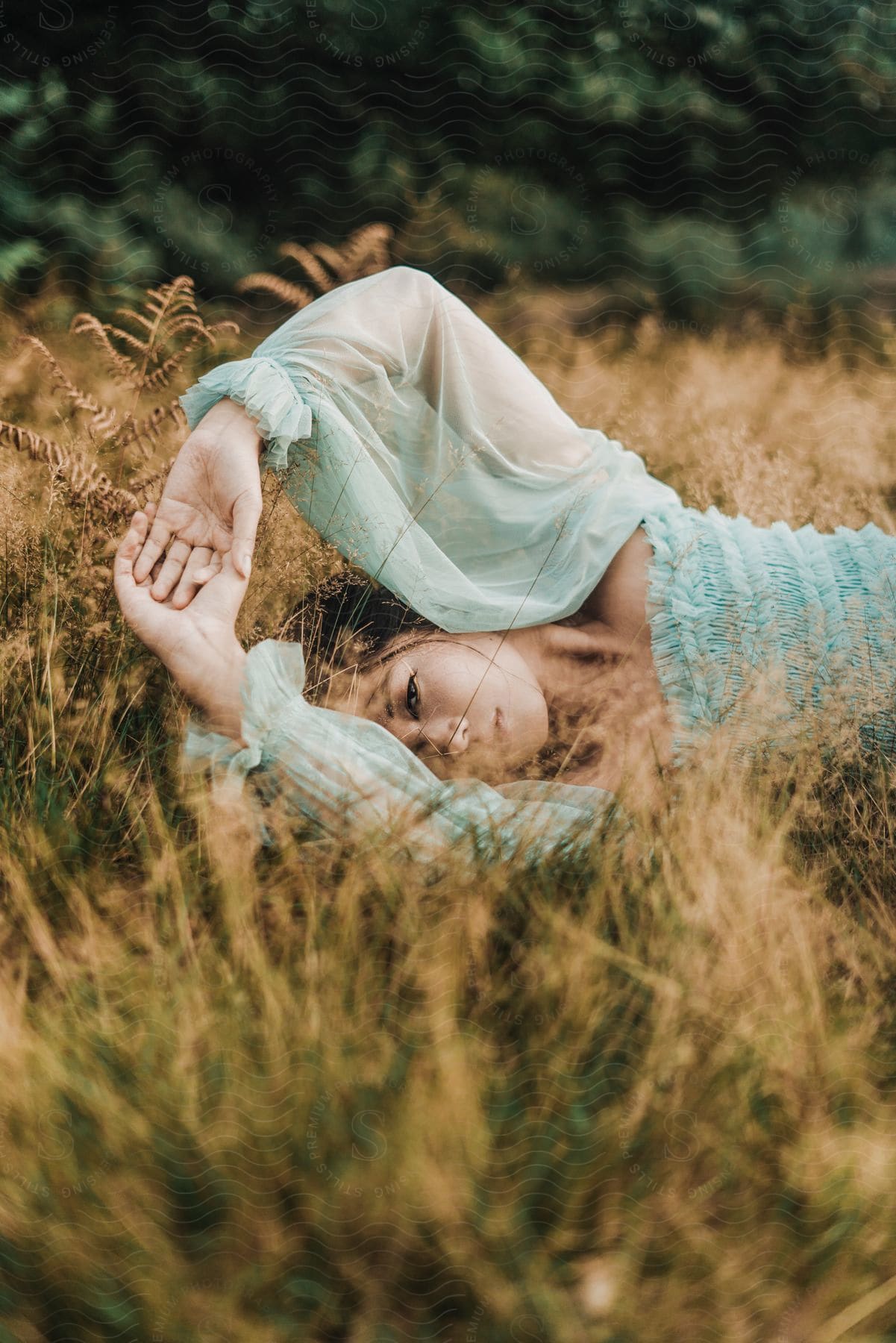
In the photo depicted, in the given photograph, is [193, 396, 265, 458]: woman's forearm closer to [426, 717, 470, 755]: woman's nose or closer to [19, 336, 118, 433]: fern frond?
[19, 336, 118, 433]: fern frond

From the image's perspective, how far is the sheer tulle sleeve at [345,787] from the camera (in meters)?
1.21

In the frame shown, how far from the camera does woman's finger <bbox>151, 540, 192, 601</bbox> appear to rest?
130 centimetres

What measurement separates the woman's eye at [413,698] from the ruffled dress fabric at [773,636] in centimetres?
39

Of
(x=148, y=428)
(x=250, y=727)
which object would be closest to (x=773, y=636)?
(x=250, y=727)

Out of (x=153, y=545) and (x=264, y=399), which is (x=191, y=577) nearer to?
(x=153, y=545)

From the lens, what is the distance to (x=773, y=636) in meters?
1.48

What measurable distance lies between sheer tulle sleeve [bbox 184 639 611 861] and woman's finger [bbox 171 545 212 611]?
5.3 inches

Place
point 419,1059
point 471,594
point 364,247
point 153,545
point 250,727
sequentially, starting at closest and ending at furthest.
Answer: point 419,1059
point 250,727
point 153,545
point 471,594
point 364,247

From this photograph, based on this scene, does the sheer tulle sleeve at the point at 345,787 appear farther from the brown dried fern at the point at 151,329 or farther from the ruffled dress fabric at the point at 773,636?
the brown dried fern at the point at 151,329

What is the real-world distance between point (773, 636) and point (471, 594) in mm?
473

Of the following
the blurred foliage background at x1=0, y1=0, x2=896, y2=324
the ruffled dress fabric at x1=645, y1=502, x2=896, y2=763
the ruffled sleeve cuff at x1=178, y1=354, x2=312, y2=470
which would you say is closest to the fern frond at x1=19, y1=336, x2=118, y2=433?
the ruffled sleeve cuff at x1=178, y1=354, x2=312, y2=470

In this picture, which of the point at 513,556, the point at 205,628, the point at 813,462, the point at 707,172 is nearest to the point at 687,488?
the point at 813,462

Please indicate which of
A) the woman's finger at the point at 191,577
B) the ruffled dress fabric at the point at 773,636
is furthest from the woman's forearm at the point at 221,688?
the ruffled dress fabric at the point at 773,636

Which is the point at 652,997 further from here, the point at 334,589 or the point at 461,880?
the point at 334,589
